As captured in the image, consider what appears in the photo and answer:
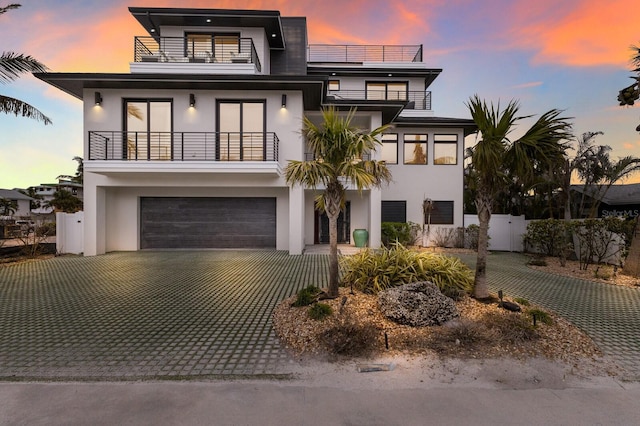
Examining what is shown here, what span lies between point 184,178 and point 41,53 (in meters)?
7.39

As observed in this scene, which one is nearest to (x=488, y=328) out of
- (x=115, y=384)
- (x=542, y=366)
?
(x=542, y=366)

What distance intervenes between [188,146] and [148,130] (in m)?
1.77

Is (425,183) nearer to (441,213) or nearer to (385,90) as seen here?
(441,213)

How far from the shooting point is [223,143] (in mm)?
12000

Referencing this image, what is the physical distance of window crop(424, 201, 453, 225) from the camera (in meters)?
15.3

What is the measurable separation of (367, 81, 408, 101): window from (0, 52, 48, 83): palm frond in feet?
50.7

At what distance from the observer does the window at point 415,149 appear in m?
15.5

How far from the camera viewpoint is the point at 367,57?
1962 centimetres

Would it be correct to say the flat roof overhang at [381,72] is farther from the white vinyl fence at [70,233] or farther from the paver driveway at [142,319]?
the white vinyl fence at [70,233]

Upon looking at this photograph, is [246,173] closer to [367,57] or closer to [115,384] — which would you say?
[115,384]

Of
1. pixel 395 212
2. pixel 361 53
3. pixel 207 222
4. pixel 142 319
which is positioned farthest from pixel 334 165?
pixel 361 53

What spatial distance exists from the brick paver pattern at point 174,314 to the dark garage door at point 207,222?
331cm

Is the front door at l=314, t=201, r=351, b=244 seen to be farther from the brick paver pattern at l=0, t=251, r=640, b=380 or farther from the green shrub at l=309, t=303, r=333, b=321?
the green shrub at l=309, t=303, r=333, b=321

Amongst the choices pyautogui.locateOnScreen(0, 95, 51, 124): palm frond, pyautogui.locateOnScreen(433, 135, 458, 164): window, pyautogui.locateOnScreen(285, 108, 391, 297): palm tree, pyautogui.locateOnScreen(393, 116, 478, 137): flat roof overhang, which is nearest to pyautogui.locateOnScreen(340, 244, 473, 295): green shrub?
pyautogui.locateOnScreen(285, 108, 391, 297): palm tree
